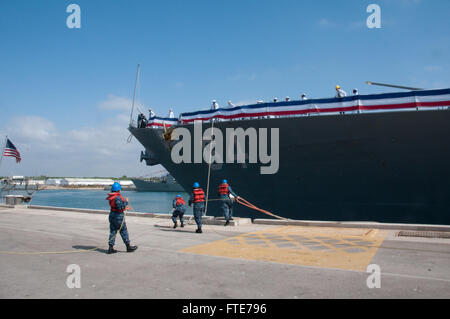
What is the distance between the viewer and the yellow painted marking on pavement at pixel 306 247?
627 centimetres

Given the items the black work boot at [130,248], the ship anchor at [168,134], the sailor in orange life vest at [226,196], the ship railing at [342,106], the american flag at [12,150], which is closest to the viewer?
the black work boot at [130,248]

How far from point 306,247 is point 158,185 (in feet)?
294

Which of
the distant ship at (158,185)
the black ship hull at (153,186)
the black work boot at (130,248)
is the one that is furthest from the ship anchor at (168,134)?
the black ship hull at (153,186)

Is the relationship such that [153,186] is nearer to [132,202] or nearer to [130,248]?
[132,202]

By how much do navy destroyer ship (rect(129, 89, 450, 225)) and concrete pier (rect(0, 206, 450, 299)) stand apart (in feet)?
10.7

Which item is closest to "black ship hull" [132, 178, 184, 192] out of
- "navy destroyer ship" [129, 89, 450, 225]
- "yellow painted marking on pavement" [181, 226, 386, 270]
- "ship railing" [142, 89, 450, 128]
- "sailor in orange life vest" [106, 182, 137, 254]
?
"ship railing" [142, 89, 450, 128]

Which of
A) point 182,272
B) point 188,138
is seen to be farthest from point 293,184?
point 182,272

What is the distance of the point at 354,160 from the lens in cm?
1319

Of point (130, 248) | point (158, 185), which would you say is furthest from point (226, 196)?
point (158, 185)

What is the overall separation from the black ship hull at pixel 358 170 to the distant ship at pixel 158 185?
76.8 metres

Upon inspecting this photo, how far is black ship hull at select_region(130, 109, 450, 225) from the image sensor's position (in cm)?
1232

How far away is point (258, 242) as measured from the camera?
8312mm

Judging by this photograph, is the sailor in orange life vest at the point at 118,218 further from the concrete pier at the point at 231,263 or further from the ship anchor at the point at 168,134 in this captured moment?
the ship anchor at the point at 168,134
